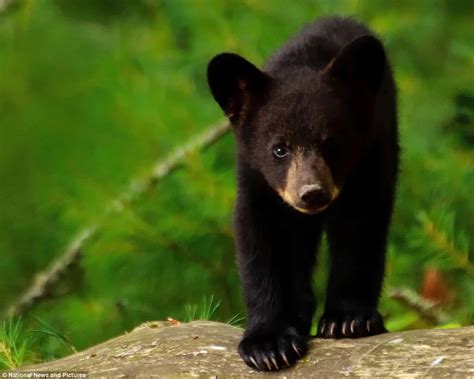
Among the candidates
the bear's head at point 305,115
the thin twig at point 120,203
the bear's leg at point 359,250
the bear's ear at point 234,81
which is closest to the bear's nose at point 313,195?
the bear's head at point 305,115

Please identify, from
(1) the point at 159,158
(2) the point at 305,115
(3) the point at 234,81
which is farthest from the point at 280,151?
(1) the point at 159,158

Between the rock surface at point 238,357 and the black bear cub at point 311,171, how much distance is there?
23cm

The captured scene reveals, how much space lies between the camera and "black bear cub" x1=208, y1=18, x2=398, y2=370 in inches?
186

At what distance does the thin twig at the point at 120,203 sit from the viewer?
299 inches

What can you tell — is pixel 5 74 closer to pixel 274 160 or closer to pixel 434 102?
pixel 434 102

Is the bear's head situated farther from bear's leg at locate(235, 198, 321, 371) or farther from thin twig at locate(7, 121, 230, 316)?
thin twig at locate(7, 121, 230, 316)

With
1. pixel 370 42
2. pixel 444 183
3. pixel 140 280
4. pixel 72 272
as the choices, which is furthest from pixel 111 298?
pixel 370 42

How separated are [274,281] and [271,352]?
0.63m

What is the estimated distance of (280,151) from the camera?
4.79 metres

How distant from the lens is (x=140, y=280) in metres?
7.82

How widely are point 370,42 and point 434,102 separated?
433 cm

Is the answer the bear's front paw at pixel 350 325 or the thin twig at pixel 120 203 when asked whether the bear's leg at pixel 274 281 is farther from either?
the thin twig at pixel 120 203

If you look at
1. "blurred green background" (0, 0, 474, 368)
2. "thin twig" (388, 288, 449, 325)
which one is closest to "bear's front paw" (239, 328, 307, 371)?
"blurred green background" (0, 0, 474, 368)

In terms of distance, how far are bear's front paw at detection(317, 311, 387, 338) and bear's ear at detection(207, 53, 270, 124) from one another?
1005 millimetres
